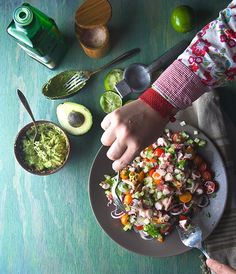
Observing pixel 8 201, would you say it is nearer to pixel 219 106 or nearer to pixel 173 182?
Answer: pixel 173 182

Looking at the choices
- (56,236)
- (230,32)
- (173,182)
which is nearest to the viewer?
(230,32)

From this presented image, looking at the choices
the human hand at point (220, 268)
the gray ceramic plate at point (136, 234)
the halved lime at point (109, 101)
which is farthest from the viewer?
the halved lime at point (109, 101)

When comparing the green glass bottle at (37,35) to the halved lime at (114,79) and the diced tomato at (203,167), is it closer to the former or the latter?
the halved lime at (114,79)

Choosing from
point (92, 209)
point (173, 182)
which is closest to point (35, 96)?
point (92, 209)

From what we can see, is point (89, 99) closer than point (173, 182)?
No

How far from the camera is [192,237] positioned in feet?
3.51

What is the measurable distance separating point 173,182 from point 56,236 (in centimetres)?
41

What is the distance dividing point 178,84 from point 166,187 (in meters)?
0.39

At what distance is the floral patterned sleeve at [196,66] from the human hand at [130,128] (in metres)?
0.02

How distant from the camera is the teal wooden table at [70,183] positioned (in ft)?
3.95

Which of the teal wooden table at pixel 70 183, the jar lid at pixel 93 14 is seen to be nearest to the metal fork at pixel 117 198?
the teal wooden table at pixel 70 183

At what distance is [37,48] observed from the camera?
1.14m

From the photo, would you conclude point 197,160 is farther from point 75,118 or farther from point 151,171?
point 75,118

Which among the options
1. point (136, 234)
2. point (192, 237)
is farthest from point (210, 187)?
point (136, 234)
